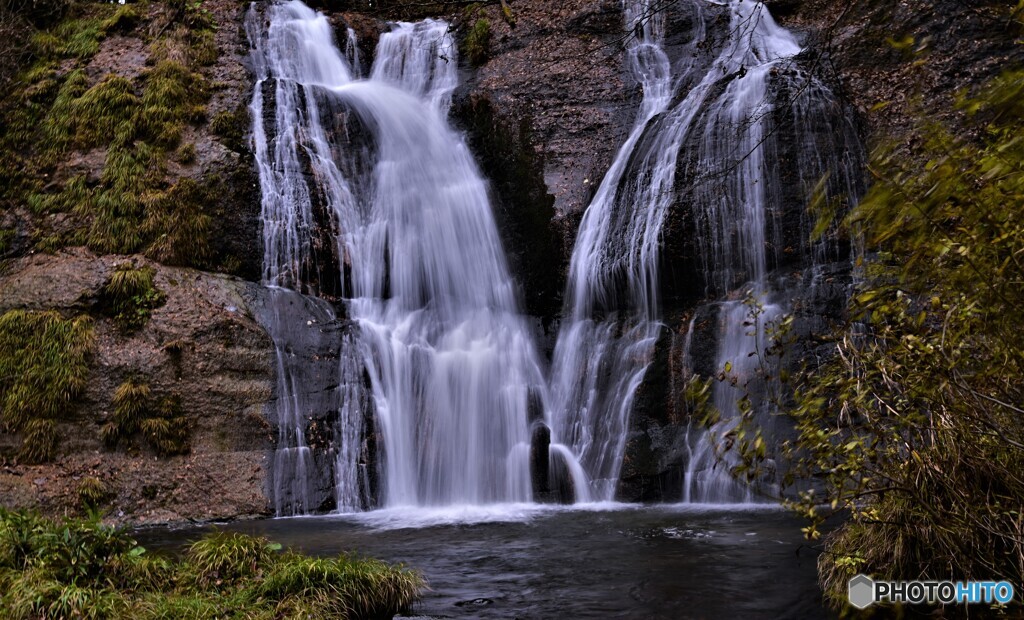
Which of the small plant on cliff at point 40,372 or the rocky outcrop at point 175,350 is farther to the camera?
the small plant on cliff at point 40,372

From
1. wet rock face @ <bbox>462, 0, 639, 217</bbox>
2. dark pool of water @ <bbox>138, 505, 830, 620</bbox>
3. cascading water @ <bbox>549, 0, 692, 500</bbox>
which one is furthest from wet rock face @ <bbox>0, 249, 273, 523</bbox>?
wet rock face @ <bbox>462, 0, 639, 217</bbox>

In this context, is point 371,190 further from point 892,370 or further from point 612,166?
point 892,370

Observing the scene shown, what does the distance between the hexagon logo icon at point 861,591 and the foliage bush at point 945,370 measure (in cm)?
8

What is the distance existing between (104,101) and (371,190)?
4792mm

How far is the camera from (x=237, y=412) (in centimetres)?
1016

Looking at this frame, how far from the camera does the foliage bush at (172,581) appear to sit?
4258 mm

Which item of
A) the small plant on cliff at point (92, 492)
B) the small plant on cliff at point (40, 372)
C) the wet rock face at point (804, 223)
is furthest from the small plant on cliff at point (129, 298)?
the wet rock face at point (804, 223)

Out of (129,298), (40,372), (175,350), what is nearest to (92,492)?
(40,372)

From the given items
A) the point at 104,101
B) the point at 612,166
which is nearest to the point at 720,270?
the point at 612,166

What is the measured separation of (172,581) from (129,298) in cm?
689

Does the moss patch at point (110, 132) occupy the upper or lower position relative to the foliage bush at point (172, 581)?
upper

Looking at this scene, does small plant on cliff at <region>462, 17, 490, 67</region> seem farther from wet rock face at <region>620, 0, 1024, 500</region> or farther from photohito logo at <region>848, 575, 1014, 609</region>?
photohito logo at <region>848, 575, 1014, 609</region>

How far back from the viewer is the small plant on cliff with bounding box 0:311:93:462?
9555mm

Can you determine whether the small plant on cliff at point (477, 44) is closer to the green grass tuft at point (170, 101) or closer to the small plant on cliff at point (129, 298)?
the green grass tuft at point (170, 101)
